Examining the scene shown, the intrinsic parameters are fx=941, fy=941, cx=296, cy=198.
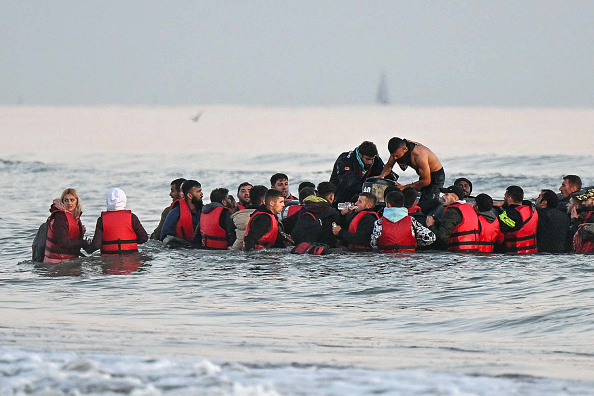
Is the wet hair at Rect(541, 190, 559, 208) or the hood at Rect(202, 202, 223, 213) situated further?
the hood at Rect(202, 202, 223, 213)

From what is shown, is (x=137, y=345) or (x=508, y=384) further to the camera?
A: (x=137, y=345)

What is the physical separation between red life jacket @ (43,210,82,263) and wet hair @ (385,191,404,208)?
3.62 meters

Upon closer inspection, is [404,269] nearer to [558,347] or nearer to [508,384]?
[558,347]

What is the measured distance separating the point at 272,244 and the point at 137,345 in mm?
5281

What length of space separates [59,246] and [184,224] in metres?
2.49

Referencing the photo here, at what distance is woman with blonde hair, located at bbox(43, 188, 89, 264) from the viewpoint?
1059cm

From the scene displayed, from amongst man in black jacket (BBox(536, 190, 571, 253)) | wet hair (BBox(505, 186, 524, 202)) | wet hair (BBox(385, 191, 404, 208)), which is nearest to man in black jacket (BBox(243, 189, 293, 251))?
wet hair (BBox(385, 191, 404, 208))

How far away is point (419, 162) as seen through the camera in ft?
40.8

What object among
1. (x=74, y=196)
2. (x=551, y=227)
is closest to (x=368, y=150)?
(x=551, y=227)

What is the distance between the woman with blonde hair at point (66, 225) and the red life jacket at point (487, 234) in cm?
475

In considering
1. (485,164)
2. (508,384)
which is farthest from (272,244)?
(485,164)

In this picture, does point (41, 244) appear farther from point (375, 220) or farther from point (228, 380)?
point (228, 380)

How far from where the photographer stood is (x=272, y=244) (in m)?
11.9

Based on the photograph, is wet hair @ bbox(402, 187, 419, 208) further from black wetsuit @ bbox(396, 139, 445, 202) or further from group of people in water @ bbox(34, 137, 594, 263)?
black wetsuit @ bbox(396, 139, 445, 202)
